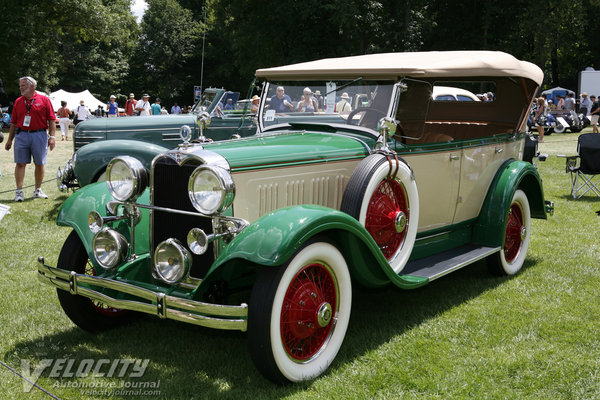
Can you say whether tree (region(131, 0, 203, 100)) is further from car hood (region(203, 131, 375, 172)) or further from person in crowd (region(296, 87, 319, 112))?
car hood (region(203, 131, 375, 172))

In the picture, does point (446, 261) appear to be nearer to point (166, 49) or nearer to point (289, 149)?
point (289, 149)

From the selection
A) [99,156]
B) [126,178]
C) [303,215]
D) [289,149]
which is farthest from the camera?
[99,156]

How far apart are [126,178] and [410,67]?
7.25ft

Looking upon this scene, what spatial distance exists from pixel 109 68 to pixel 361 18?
80.9ft

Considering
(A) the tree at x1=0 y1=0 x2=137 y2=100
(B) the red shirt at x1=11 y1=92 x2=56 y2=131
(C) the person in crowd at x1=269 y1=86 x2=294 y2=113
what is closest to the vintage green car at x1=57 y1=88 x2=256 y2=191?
(B) the red shirt at x1=11 y1=92 x2=56 y2=131

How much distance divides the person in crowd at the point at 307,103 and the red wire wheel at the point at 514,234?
230 centimetres

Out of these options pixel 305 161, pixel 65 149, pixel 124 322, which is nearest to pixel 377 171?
pixel 305 161

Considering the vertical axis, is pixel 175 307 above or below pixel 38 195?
above

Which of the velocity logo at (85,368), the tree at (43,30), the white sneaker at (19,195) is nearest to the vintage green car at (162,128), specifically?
the white sneaker at (19,195)

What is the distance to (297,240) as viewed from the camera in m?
3.18

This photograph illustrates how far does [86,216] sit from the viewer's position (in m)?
4.07

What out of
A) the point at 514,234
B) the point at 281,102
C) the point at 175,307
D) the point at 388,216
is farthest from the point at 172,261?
the point at 514,234

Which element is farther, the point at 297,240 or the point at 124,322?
the point at 124,322

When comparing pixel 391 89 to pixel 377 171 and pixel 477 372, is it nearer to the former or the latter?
pixel 377 171
